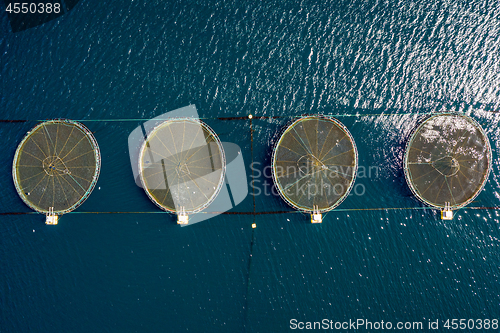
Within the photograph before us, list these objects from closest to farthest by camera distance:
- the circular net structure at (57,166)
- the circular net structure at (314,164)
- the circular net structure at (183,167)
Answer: the circular net structure at (314,164)
the circular net structure at (183,167)
the circular net structure at (57,166)

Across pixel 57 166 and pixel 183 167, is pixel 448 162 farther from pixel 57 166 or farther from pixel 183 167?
pixel 57 166

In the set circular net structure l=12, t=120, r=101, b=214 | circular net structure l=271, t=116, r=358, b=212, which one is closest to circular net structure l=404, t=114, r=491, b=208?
circular net structure l=271, t=116, r=358, b=212

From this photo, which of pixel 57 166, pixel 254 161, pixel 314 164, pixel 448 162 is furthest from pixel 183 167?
pixel 448 162

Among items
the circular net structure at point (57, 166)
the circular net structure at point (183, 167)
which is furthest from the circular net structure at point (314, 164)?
the circular net structure at point (57, 166)

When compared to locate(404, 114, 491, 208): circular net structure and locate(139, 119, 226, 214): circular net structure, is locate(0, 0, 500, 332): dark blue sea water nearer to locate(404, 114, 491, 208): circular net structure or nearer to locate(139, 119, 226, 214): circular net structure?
locate(404, 114, 491, 208): circular net structure

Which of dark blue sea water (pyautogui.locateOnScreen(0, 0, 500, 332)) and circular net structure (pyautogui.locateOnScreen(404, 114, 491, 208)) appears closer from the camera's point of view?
circular net structure (pyautogui.locateOnScreen(404, 114, 491, 208))

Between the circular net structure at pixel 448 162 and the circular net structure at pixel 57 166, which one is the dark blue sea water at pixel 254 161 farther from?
the circular net structure at pixel 448 162
